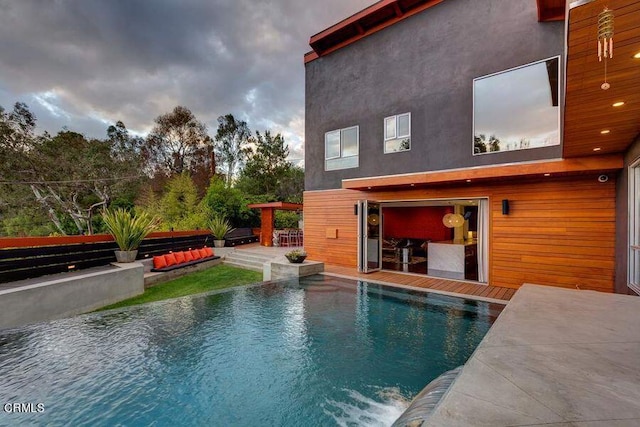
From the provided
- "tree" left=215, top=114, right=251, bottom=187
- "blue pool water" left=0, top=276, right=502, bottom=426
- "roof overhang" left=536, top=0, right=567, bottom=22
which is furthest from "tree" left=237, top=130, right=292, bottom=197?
"roof overhang" left=536, top=0, right=567, bottom=22

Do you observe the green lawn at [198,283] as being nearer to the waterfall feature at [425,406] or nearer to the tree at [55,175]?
the waterfall feature at [425,406]

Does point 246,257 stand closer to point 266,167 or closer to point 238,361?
point 238,361

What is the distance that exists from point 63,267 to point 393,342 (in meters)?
8.18

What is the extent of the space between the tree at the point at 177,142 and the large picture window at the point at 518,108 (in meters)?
27.6

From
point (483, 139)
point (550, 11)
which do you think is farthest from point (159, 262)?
point (550, 11)

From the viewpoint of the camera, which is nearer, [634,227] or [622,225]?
[634,227]

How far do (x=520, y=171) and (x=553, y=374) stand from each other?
16.3 ft

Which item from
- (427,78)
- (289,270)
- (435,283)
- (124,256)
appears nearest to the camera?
(435,283)

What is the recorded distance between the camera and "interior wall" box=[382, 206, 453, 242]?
42.1 feet

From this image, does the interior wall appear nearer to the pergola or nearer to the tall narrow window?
the pergola

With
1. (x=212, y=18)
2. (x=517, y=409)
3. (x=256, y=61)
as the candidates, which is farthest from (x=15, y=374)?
(x=256, y=61)

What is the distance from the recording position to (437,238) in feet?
42.1

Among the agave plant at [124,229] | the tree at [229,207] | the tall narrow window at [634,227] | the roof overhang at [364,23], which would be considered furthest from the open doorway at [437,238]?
the tree at [229,207]
